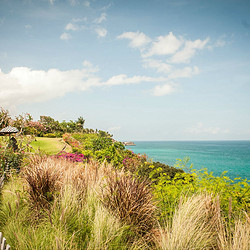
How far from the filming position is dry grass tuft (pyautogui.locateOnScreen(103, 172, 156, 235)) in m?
3.19

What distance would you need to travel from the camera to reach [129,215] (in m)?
3.20

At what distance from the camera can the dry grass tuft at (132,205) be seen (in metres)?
3.19

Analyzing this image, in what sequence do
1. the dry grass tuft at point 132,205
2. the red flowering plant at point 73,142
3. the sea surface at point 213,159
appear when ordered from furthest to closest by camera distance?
1. the sea surface at point 213,159
2. the red flowering plant at point 73,142
3. the dry grass tuft at point 132,205

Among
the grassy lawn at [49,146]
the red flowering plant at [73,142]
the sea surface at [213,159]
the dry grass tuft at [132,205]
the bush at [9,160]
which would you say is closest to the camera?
the dry grass tuft at [132,205]

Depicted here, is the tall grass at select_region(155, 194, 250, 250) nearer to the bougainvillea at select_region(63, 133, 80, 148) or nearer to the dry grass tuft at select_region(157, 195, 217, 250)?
the dry grass tuft at select_region(157, 195, 217, 250)

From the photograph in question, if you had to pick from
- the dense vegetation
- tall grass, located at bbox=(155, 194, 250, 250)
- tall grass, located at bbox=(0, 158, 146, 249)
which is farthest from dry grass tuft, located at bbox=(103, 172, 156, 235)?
tall grass, located at bbox=(155, 194, 250, 250)

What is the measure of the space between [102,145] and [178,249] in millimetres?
9553

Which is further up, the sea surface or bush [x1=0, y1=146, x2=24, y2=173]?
bush [x1=0, y1=146, x2=24, y2=173]

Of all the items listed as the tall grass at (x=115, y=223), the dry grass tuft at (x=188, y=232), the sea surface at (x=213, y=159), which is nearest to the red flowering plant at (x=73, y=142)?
the sea surface at (x=213, y=159)

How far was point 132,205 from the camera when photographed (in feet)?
10.5

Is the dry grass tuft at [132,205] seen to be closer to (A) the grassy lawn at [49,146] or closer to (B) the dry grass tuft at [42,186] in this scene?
(B) the dry grass tuft at [42,186]

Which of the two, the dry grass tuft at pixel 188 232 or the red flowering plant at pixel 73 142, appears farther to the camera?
the red flowering plant at pixel 73 142

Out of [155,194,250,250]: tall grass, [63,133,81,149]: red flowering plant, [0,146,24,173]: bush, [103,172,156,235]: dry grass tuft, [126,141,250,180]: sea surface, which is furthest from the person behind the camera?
[126,141,250,180]: sea surface

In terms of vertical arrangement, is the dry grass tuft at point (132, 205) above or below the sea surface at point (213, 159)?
above
